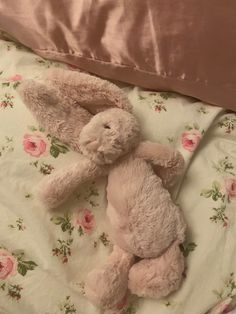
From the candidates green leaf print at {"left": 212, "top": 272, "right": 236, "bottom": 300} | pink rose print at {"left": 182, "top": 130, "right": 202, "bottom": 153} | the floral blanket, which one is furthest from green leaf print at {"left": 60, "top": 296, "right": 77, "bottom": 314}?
pink rose print at {"left": 182, "top": 130, "right": 202, "bottom": 153}

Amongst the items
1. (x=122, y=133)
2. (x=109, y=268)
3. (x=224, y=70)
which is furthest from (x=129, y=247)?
(x=224, y=70)

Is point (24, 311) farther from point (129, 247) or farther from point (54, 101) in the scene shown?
point (54, 101)

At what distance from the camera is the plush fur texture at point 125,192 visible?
64 centimetres

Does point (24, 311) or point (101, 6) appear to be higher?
point (101, 6)

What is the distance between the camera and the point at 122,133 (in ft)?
2.12

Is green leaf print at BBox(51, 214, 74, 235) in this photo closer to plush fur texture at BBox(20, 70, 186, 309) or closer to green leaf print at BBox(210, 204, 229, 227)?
plush fur texture at BBox(20, 70, 186, 309)

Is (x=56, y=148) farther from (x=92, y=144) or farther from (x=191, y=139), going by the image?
(x=191, y=139)

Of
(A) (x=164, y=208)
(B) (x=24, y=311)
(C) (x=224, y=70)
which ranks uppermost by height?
(C) (x=224, y=70)

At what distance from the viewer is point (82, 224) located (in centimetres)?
71

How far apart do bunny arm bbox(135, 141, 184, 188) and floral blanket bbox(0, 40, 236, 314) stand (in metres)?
0.06

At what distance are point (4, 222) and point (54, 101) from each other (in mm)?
199

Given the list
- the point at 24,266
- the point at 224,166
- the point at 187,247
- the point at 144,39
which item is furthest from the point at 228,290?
the point at 144,39

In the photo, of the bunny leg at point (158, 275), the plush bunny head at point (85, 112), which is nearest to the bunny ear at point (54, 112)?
the plush bunny head at point (85, 112)

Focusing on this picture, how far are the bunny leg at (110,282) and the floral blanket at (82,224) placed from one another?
0.12ft
